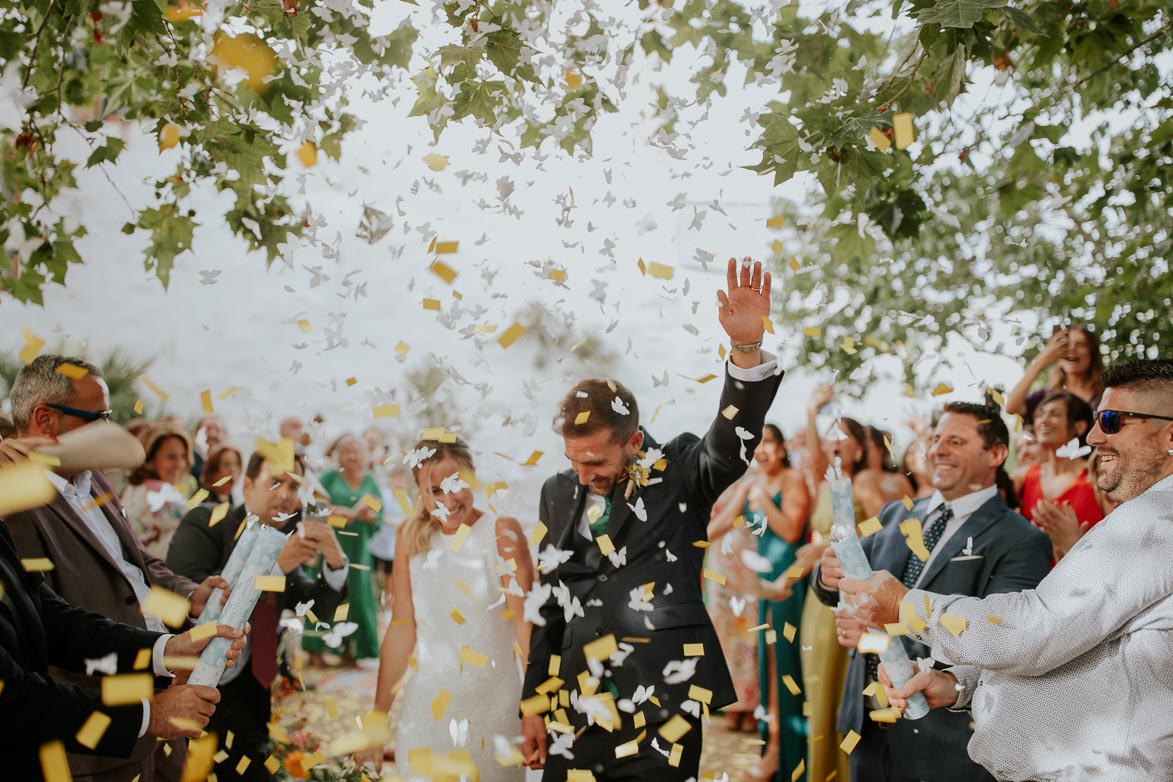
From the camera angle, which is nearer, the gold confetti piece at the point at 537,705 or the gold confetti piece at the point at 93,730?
the gold confetti piece at the point at 93,730

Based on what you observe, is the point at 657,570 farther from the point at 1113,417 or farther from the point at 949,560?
the point at 1113,417

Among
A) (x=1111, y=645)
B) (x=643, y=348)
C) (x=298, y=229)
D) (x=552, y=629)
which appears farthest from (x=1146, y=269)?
(x=298, y=229)

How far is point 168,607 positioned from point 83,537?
0.59 metres

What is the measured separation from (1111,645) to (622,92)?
2.81m

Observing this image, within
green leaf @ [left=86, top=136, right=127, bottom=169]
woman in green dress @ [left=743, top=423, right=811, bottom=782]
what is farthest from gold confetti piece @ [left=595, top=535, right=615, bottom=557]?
green leaf @ [left=86, top=136, right=127, bottom=169]

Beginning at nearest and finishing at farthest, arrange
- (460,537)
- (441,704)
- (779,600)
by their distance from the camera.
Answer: (441,704) → (460,537) → (779,600)

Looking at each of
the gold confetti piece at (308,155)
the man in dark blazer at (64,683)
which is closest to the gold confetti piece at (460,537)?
the man in dark blazer at (64,683)

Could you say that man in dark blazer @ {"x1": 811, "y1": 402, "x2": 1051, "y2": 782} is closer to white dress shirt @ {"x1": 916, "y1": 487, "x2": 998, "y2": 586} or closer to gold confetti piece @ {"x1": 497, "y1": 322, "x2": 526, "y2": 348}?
white dress shirt @ {"x1": 916, "y1": 487, "x2": 998, "y2": 586}

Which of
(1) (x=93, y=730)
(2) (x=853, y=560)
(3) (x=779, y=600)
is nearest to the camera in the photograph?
(1) (x=93, y=730)

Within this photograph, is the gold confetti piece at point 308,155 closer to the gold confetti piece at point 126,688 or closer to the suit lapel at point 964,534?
the gold confetti piece at point 126,688

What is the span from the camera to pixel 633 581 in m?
3.57

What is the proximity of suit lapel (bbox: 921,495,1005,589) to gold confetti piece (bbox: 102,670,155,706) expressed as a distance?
9.21 feet

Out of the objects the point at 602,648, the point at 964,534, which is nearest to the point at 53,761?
the point at 602,648

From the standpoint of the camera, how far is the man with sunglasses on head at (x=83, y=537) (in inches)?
125
